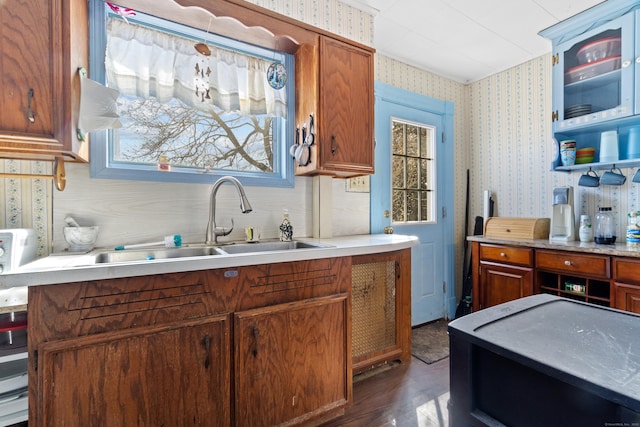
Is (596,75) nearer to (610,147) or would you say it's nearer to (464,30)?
(610,147)

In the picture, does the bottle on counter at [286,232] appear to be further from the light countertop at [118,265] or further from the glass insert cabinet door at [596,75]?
the glass insert cabinet door at [596,75]

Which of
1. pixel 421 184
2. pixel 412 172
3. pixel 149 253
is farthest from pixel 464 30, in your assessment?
pixel 149 253

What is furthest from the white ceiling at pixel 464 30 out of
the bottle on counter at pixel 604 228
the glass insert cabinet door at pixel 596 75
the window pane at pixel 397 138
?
the bottle on counter at pixel 604 228

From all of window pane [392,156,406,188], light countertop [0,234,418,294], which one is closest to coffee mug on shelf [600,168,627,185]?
window pane [392,156,406,188]

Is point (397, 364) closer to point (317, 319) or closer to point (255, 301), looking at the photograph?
point (317, 319)

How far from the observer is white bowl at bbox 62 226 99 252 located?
4.61ft

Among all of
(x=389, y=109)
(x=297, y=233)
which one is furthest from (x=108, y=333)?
(x=389, y=109)

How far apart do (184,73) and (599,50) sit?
3.01 m

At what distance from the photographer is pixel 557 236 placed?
8.07ft

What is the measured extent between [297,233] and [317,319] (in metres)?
0.75

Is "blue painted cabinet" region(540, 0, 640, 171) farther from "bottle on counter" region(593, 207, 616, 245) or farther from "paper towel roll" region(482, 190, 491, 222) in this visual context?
"paper towel roll" region(482, 190, 491, 222)

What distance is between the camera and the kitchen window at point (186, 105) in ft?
5.32

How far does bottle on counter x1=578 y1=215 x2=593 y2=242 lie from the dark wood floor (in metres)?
1.50

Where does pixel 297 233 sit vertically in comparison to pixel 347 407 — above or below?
above
